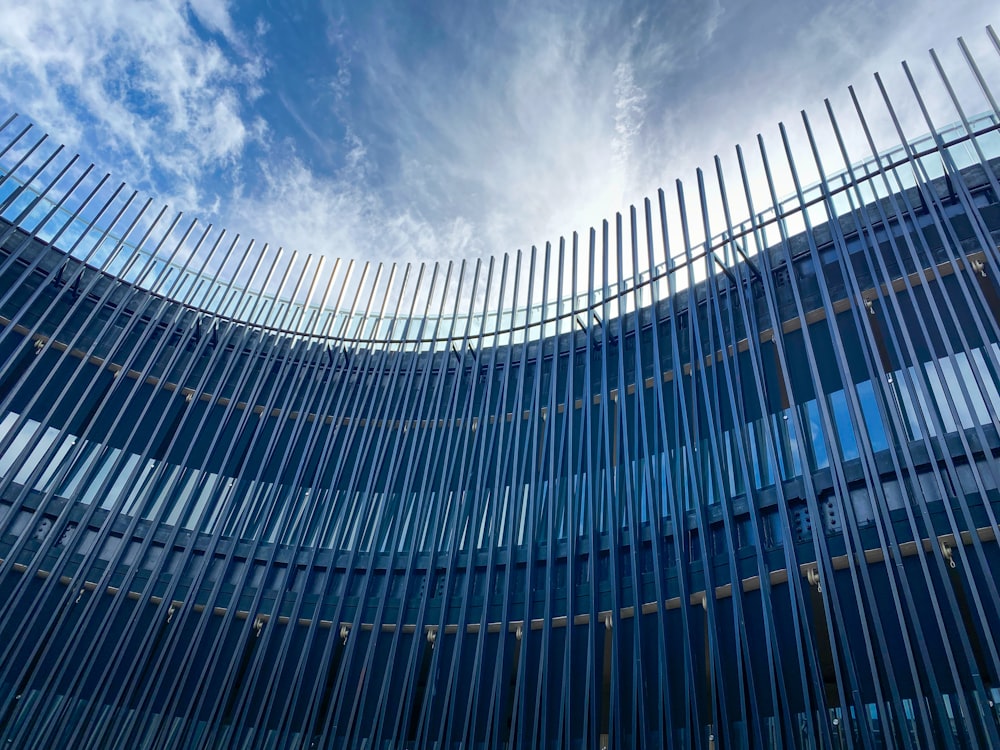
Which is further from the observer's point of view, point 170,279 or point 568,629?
point 170,279

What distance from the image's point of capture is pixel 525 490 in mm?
11492

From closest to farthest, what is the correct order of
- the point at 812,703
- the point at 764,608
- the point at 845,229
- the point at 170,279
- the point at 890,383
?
the point at 812,703 → the point at 764,608 → the point at 890,383 → the point at 845,229 → the point at 170,279

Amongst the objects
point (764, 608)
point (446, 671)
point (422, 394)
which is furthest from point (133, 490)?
point (764, 608)

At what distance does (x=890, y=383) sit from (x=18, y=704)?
13.2 metres

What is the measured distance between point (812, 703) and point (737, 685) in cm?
96

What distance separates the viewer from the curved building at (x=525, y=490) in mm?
7598

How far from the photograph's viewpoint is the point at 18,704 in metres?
10.4

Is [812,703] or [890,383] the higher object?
[890,383]

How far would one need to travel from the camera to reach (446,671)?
10477 mm

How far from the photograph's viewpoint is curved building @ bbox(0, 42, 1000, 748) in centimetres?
760

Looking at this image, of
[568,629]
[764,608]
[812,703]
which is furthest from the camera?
[568,629]

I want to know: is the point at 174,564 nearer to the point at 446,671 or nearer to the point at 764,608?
the point at 446,671

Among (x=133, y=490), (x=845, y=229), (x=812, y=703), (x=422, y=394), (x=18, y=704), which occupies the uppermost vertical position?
(x=845, y=229)

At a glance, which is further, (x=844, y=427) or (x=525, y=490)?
(x=525, y=490)
